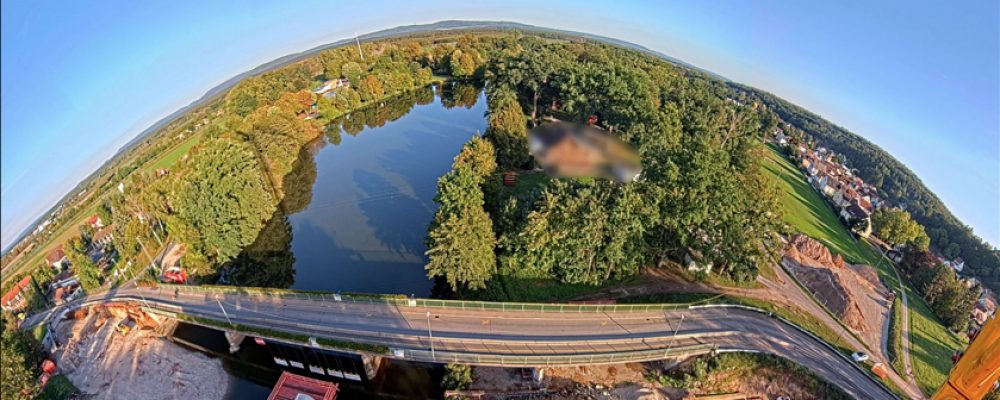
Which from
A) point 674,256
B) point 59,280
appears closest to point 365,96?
point 59,280

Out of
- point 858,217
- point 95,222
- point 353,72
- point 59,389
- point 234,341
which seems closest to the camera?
point 59,389

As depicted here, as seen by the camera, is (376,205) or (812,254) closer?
(812,254)

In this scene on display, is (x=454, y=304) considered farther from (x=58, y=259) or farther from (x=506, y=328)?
(x=58, y=259)

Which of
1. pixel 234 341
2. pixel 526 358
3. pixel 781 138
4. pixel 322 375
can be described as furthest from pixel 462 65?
pixel 526 358

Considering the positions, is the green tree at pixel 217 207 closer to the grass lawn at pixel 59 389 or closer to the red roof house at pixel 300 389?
the grass lawn at pixel 59 389

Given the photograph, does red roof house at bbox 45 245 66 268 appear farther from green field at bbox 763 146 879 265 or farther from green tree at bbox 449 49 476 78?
green tree at bbox 449 49 476 78

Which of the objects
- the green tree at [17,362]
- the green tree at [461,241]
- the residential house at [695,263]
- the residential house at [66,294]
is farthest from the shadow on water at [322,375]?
the residential house at [695,263]

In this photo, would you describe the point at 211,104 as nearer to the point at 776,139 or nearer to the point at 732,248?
the point at 732,248
